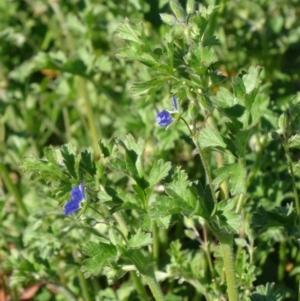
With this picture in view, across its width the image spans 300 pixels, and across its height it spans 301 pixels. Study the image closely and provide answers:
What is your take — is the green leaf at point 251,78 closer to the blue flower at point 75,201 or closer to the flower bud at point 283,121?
the flower bud at point 283,121

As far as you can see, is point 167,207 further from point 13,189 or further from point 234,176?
point 13,189

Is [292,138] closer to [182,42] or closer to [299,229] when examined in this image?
[299,229]

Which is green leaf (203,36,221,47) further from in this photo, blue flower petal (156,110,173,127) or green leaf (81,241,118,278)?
green leaf (81,241,118,278)

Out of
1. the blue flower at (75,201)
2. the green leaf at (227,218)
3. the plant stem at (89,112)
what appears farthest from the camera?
the plant stem at (89,112)

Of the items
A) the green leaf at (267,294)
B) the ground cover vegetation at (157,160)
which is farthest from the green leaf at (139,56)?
the green leaf at (267,294)

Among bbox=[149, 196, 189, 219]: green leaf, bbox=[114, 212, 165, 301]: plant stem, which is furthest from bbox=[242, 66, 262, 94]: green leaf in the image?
bbox=[114, 212, 165, 301]: plant stem

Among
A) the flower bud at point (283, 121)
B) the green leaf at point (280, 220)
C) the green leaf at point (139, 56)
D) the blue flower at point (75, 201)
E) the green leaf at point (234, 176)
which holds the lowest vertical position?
the green leaf at point (280, 220)
